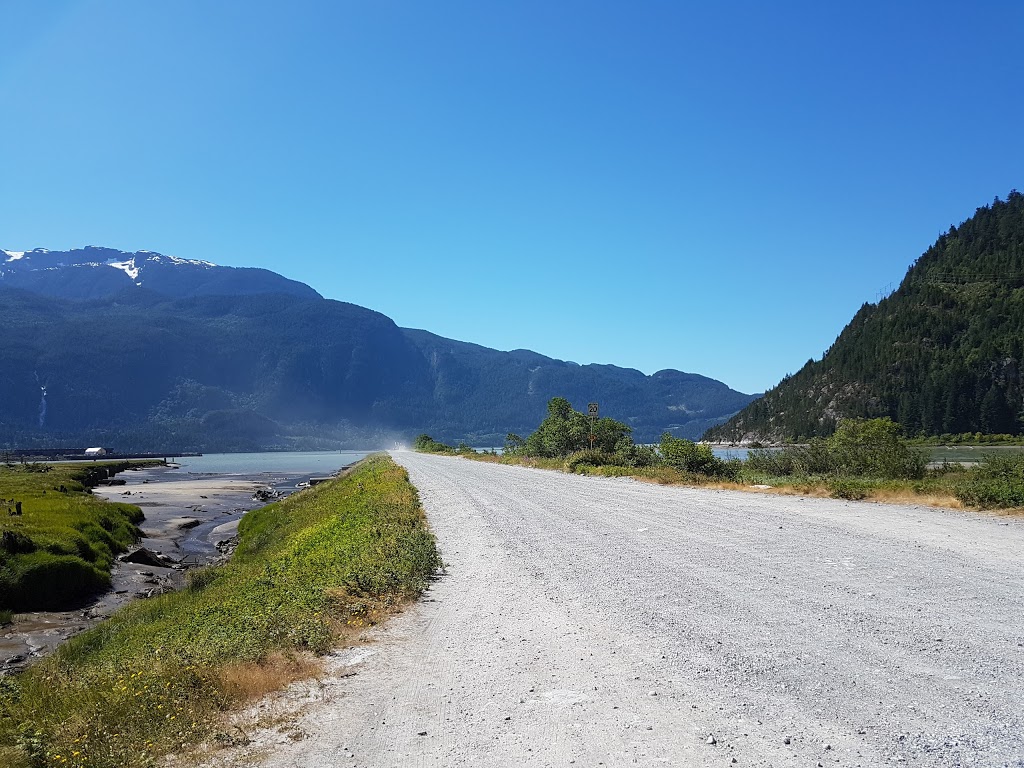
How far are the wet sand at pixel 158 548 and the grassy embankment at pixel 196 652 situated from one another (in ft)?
5.96

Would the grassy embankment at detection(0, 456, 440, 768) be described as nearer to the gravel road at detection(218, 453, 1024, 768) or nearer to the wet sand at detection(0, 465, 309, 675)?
the gravel road at detection(218, 453, 1024, 768)

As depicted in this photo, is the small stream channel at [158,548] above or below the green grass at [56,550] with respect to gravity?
Result: below

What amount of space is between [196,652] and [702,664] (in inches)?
255

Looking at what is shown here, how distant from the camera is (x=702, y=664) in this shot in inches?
273

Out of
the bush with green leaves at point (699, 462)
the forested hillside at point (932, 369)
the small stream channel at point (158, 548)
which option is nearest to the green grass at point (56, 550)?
the small stream channel at point (158, 548)

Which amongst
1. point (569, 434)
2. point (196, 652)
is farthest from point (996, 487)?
point (569, 434)

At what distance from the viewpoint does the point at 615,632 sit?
8.50 m

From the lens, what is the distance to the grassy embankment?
588cm

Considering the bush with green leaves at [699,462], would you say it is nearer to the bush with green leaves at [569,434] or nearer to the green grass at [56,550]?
the bush with green leaves at [569,434]

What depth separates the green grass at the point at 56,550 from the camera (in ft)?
74.4

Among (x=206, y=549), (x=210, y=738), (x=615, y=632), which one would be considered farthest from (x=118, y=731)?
(x=206, y=549)

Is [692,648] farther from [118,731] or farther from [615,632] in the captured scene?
[118,731]

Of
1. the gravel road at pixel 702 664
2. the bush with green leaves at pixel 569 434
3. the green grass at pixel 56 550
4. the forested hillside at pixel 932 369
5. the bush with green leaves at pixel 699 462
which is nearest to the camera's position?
the gravel road at pixel 702 664

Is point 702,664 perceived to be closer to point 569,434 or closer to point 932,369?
point 569,434
